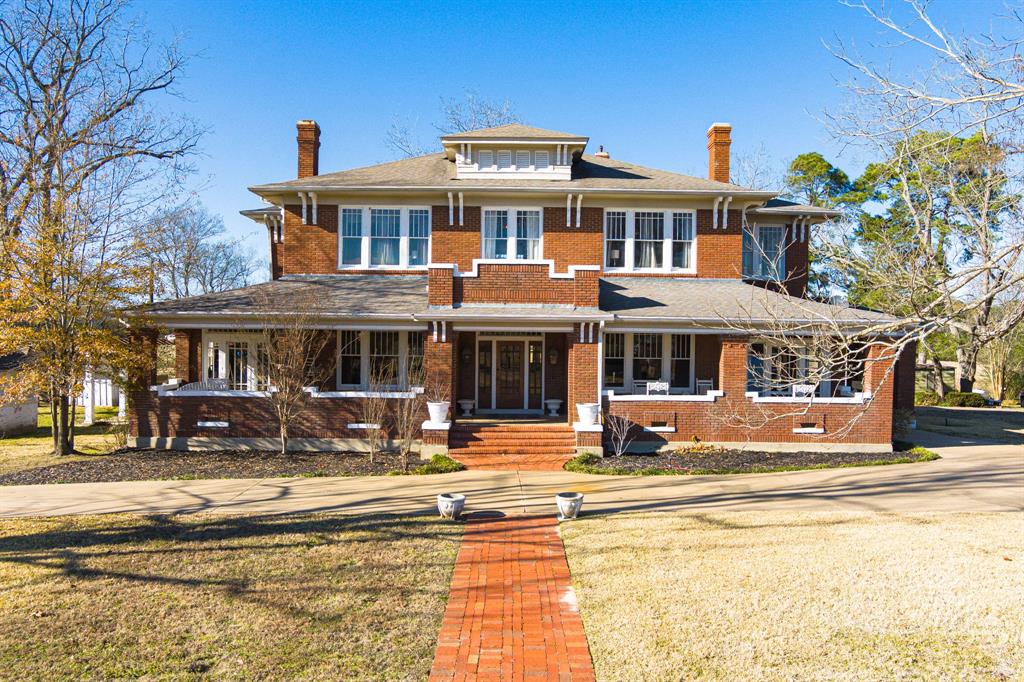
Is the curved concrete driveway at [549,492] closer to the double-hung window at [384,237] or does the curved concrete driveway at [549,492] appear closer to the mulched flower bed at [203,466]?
the mulched flower bed at [203,466]

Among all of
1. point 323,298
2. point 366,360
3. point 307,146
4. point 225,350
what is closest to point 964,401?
point 366,360

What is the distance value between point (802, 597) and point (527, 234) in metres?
13.6

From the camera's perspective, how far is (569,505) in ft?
32.2

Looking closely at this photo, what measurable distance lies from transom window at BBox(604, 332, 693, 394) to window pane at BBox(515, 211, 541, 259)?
324cm

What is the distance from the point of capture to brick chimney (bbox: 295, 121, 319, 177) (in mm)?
21188

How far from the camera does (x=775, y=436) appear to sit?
1623 centimetres

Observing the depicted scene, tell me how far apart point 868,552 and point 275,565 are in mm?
7124

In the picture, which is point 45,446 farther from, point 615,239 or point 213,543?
point 615,239

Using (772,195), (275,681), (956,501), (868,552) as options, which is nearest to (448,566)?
(275,681)

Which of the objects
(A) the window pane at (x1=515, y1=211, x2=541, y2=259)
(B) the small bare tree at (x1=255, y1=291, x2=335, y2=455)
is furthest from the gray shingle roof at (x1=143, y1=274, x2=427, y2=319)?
(A) the window pane at (x1=515, y1=211, x2=541, y2=259)

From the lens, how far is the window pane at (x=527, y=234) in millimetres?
18709

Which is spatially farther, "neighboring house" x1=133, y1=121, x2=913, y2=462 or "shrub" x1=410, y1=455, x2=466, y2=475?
"neighboring house" x1=133, y1=121, x2=913, y2=462

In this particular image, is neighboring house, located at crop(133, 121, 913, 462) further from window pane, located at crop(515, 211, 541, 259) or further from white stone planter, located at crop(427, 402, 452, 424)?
white stone planter, located at crop(427, 402, 452, 424)

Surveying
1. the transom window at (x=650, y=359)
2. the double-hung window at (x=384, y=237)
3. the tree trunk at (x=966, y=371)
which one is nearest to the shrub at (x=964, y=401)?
the tree trunk at (x=966, y=371)
